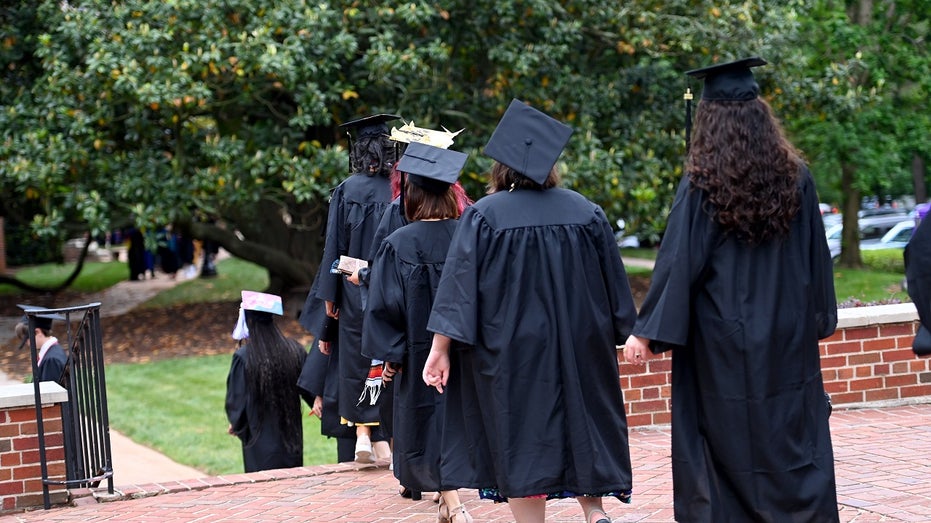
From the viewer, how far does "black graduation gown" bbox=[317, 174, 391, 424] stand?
6.56m

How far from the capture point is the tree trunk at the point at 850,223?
24266 mm

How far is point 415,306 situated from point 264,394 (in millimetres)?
2337

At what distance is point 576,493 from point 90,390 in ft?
11.4

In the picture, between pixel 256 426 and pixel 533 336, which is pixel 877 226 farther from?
pixel 533 336

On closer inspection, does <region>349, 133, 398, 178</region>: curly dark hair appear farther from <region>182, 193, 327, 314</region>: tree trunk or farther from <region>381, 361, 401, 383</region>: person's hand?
<region>182, 193, 327, 314</region>: tree trunk

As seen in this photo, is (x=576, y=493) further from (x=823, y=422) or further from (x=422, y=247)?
(x=422, y=247)

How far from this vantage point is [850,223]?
24.7m

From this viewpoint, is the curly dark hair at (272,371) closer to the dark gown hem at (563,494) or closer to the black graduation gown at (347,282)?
the black graduation gown at (347,282)

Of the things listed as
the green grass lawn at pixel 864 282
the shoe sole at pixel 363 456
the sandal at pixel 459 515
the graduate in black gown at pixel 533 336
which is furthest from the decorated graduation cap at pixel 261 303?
the green grass lawn at pixel 864 282

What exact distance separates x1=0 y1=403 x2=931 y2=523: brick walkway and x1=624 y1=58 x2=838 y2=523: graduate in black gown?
4.05 feet

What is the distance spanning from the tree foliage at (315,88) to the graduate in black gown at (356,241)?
6985 mm

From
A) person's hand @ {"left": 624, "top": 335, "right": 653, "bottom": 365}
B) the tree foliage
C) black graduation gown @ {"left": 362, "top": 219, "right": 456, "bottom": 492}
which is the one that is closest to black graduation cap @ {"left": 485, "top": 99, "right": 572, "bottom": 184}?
black graduation gown @ {"left": 362, "top": 219, "right": 456, "bottom": 492}

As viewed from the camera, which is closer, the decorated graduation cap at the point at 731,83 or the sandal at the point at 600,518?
the decorated graduation cap at the point at 731,83

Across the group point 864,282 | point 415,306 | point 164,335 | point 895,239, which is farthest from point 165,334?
point 895,239
